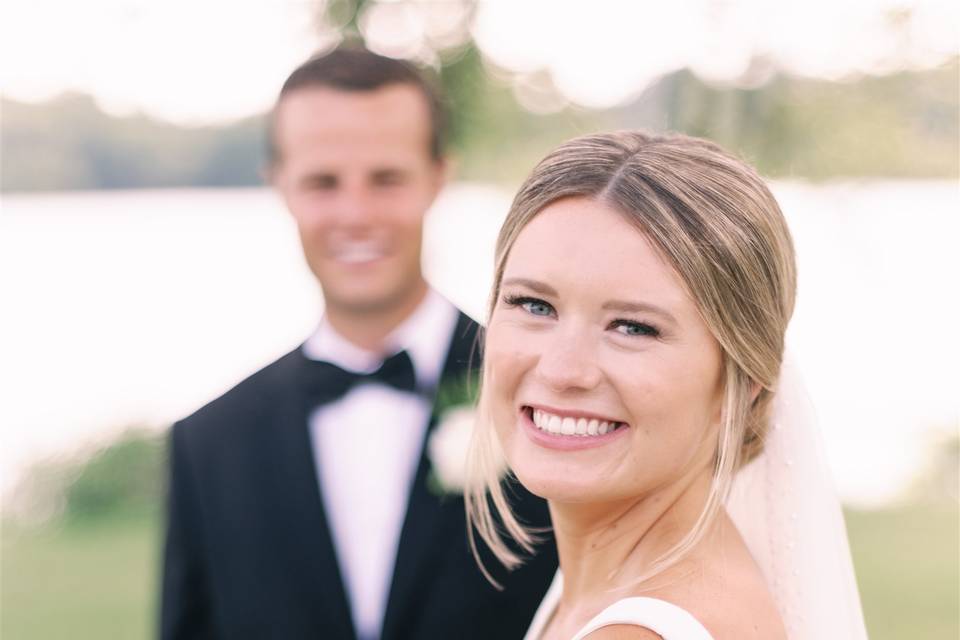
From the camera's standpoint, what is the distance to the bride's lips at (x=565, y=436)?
6.17 feet

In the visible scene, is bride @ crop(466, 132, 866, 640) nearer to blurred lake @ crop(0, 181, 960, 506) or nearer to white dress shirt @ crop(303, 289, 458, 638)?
white dress shirt @ crop(303, 289, 458, 638)

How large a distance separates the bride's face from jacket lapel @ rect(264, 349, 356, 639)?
3.11 feet

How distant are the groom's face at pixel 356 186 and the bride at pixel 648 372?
0.88 meters

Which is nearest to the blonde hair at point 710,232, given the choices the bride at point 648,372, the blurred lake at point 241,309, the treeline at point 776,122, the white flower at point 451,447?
the bride at point 648,372

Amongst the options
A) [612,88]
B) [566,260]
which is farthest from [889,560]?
[566,260]

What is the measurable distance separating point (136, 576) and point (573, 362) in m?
6.50

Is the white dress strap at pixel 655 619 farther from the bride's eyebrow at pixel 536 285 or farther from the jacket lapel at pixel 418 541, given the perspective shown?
the jacket lapel at pixel 418 541

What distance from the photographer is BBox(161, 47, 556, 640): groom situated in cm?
271

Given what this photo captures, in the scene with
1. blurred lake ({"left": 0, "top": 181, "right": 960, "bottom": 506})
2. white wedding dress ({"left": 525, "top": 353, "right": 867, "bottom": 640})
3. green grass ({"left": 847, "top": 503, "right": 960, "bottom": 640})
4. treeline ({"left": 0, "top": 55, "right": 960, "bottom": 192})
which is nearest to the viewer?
white wedding dress ({"left": 525, "top": 353, "right": 867, "bottom": 640})

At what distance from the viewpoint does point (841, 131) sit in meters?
5.43

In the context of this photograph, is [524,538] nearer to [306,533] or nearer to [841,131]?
[306,533]

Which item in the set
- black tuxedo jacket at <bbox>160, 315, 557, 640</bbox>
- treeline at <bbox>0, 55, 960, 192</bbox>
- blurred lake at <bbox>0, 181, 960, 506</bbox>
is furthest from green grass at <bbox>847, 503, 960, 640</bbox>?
black tuxedo jacket at <bbox>160, 315, 557, 640</bbox>

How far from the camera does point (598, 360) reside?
1.84 meters

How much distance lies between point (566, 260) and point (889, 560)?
619 cm
